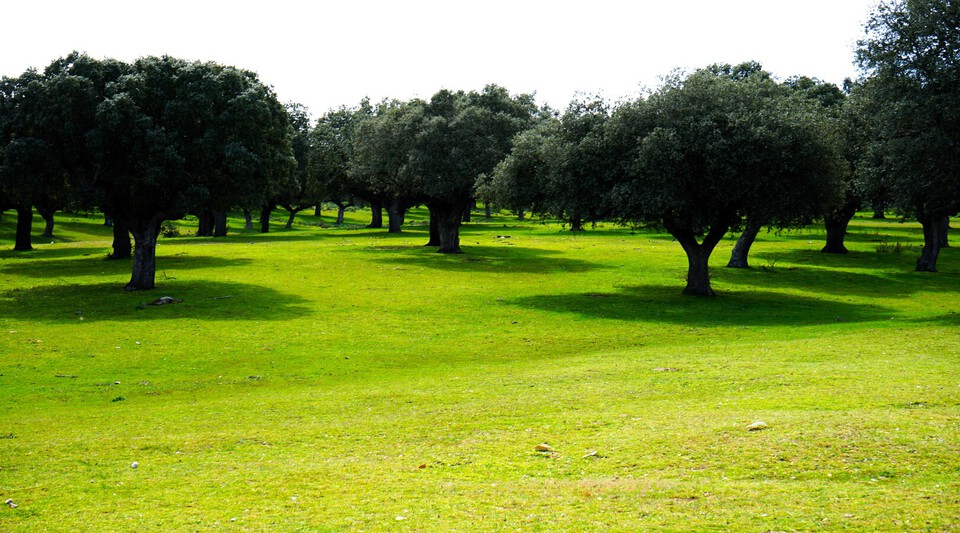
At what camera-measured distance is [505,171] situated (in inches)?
1666

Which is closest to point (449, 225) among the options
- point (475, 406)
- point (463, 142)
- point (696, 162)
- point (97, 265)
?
point (463, 142)

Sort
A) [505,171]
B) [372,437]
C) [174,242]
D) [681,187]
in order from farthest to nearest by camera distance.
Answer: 1. [174,242]
2. [505,171]
3. [681,187]
4. [372,437]

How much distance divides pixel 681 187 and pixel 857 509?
1044 inches

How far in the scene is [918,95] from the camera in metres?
30.9

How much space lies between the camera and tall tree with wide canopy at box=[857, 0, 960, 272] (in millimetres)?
30312

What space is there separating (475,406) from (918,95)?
73.9ft

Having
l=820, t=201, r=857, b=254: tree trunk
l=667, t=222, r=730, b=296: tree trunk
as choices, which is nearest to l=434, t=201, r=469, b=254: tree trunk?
l=667, t=222, r=730, b=296: tree trunk

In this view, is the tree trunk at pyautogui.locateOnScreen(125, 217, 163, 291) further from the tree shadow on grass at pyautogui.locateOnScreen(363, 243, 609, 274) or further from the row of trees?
the tree shadow on grass at pyautogui.locateOnScreen(363, 243, 609, 274)

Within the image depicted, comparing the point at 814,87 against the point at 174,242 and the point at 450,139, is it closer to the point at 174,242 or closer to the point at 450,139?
the point at 450,139

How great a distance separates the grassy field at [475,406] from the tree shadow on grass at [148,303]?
0.69ft

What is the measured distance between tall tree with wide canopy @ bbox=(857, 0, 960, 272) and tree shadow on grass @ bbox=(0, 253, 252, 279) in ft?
114

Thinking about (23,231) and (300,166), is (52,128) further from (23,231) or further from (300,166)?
(300,166)

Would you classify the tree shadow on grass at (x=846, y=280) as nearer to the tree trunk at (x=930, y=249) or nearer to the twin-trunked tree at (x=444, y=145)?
the tree trunk at (x=930, y=249)

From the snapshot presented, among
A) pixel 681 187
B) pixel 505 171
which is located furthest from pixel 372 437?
pixel 505 171
